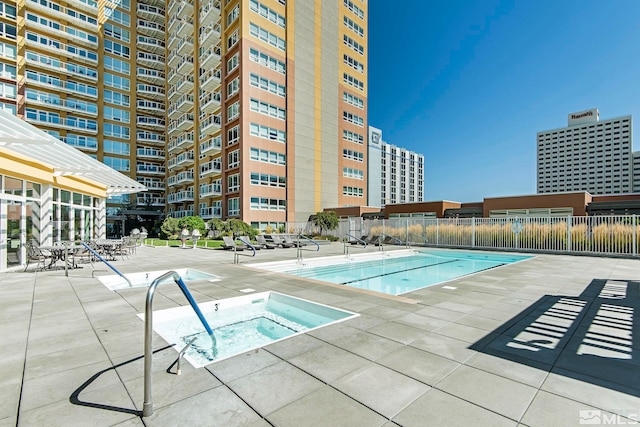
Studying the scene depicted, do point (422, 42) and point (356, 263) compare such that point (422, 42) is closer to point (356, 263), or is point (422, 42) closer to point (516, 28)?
point (516, 28)

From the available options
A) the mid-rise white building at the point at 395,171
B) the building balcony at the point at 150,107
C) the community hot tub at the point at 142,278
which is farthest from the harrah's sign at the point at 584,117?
the community hot tub at the point at 142,278

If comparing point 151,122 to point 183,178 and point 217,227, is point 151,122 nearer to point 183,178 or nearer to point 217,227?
point 183,178

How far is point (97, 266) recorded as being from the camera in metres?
11.2

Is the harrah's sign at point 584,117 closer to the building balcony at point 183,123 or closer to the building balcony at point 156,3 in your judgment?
the building balcony at point 183,123

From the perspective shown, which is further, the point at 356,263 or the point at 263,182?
the point at 263,182

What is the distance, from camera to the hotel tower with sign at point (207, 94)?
1262 inches

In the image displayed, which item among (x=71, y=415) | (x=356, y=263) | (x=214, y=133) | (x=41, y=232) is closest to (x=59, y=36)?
(x=214, y=133)

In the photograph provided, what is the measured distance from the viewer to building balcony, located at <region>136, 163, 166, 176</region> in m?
47.3

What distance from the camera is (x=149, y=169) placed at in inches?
1903

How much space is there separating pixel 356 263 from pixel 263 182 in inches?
800

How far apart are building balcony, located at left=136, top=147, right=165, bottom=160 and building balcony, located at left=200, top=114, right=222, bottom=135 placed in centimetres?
1649

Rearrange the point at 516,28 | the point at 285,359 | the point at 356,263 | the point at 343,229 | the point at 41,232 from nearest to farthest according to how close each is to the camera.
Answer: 1. the point at 285,359
2. the point at 41,232
3. the point at 356,263
4. the point at 516,28
5. the point at 343,229

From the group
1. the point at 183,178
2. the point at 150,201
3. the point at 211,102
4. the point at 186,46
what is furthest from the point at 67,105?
the point at 211,102

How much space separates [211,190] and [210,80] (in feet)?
41.3
